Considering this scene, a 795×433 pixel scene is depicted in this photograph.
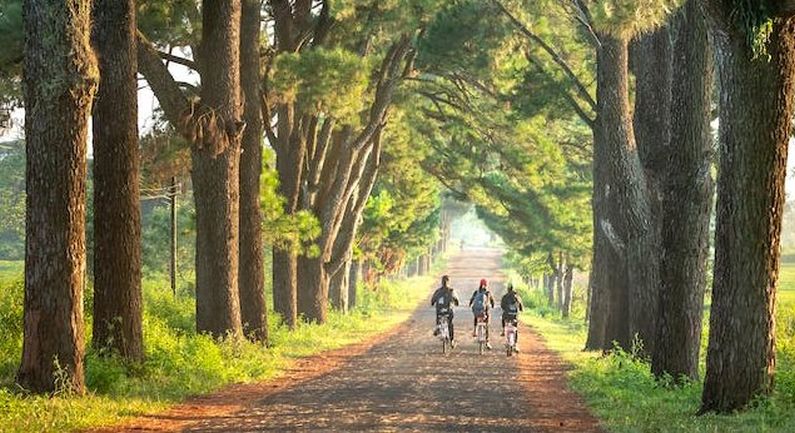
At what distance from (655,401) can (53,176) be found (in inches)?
332

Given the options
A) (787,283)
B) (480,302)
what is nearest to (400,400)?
(480,302)

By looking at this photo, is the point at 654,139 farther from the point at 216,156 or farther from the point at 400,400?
the point at 216,156

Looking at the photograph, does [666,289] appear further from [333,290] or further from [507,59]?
[333,290]

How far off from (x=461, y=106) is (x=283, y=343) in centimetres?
1226

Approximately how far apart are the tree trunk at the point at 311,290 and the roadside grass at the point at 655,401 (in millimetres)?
Answer: 10813

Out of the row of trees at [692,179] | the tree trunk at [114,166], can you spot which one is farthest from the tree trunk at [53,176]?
the row of trees at [692,179]

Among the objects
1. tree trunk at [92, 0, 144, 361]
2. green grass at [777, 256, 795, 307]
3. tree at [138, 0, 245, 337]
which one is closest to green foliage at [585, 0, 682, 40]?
tree at [138, 0, 245, 337]

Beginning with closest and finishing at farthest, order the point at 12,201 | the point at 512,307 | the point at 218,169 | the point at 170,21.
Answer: the point at 218,169
the point at 170,21
the point at 512,307
the point at 12,201

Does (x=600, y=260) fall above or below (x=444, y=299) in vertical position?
above

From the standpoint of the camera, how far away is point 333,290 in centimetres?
4353

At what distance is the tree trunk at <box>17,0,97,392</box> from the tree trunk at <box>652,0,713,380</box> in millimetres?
8327

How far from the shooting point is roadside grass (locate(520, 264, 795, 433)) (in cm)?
1131

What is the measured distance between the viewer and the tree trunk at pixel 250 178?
71.8ft

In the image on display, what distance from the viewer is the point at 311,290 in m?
33.3
